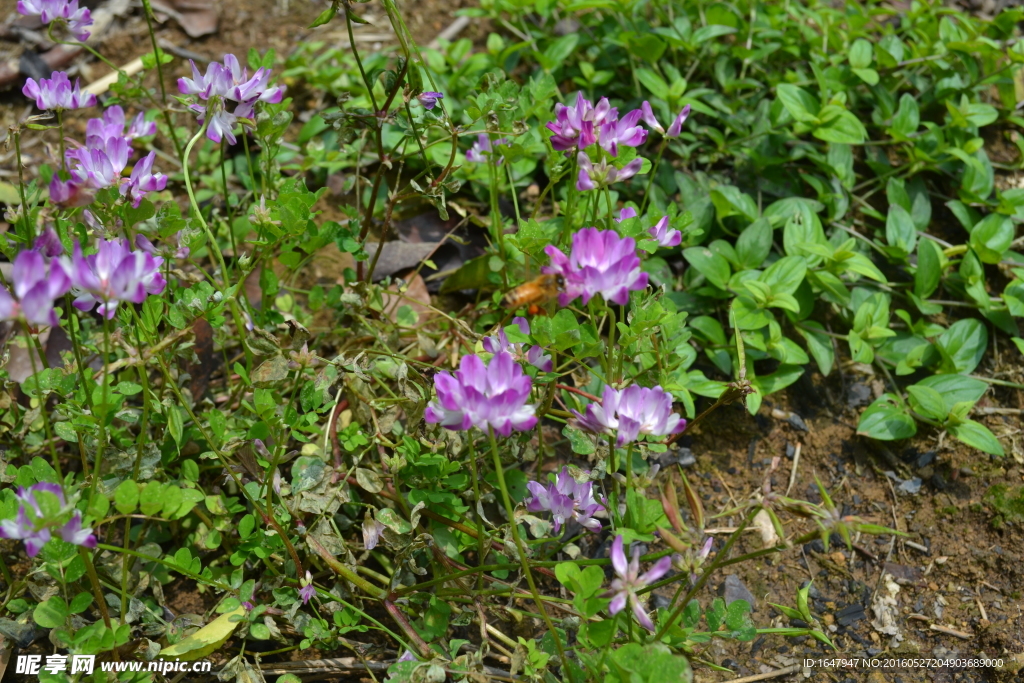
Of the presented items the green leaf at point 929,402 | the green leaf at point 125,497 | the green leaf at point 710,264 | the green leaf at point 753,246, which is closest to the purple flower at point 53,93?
the green leaf at point 125,497

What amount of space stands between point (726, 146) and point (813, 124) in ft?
1.16

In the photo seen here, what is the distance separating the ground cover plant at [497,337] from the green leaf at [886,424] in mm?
17

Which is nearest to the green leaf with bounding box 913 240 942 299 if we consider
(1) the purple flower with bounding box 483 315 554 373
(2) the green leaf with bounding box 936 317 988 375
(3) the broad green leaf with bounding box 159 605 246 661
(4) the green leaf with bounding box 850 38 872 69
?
(2) the green leaf with bounding box 936 317 988 375

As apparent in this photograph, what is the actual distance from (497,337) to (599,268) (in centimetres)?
45

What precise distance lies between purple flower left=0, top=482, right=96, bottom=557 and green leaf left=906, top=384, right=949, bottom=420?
2407mm

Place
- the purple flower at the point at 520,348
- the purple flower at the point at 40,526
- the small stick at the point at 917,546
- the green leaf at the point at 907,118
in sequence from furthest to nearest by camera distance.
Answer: the green leaf at the point at 907,118 < the small stick at the point at 917,546 < the purple flower at the point at 520,348 < the purple flower at the point at 40,526

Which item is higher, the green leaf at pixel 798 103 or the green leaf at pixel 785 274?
the green leaf at pixel 798 103

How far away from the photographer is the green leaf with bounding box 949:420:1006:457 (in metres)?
2.49

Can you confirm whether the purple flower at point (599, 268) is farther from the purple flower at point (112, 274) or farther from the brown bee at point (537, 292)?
the purple flower at point (112, 274)

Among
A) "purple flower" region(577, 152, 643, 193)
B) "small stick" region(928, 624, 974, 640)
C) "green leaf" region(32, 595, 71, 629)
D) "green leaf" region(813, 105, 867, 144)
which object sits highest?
"purple flower" region(577, 152, 643, 193)

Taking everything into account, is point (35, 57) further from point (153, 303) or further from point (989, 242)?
point (989, 242)

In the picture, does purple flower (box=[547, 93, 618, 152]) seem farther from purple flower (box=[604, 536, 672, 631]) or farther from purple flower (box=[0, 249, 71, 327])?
purple flower (box=[0, 249, 71, 327])

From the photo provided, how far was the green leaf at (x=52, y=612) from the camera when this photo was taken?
72.2 inches

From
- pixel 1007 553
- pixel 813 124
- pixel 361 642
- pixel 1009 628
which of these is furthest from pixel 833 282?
pixel 361 642
